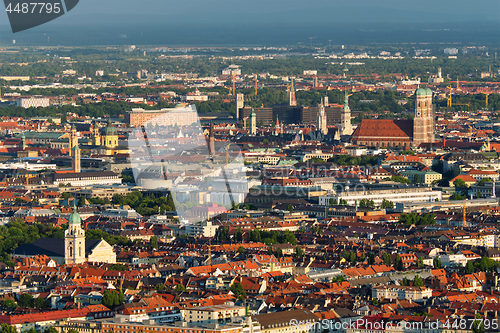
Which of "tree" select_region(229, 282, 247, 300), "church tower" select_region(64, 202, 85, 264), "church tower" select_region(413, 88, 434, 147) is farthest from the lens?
"church tower" select_region(413, 88, 434, 147)

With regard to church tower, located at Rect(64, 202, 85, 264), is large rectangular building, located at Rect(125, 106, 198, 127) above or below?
below

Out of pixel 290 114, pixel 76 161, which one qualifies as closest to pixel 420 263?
pixel 76 161

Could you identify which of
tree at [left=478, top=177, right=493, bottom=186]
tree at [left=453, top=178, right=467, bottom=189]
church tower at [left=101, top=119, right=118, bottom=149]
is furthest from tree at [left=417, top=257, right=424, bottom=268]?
church tower at [left=101, top=119, right=118, bottom=149]

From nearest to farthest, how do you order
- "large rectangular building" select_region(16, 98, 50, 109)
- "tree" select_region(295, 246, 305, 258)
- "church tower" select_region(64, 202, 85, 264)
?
"church tower" select_region(64, 202, 85, 264) < "tree" select_region(295, 246, 305, 258) < "large rectangular building" select_region(16, 98, 50, 109)

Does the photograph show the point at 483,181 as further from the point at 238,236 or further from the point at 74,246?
the point at 74,246

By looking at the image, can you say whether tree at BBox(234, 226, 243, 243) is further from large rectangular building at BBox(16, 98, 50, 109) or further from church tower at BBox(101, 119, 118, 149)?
large rectangular building at BBox(16, 98, 50, 109)

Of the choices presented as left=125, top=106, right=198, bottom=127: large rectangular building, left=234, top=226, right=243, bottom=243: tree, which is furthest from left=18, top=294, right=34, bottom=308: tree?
left=125, top=106, right=198, bottom=127: large rectangular building

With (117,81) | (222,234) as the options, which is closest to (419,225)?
(222,234)

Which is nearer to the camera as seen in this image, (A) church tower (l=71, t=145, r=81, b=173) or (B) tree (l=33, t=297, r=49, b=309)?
(B) tree (l=33, t=297, r=49, b=309)

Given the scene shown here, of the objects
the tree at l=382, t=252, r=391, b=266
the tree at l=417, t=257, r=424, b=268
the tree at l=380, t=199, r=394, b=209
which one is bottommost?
the tree at l=380, t=199, r=394, b=209
